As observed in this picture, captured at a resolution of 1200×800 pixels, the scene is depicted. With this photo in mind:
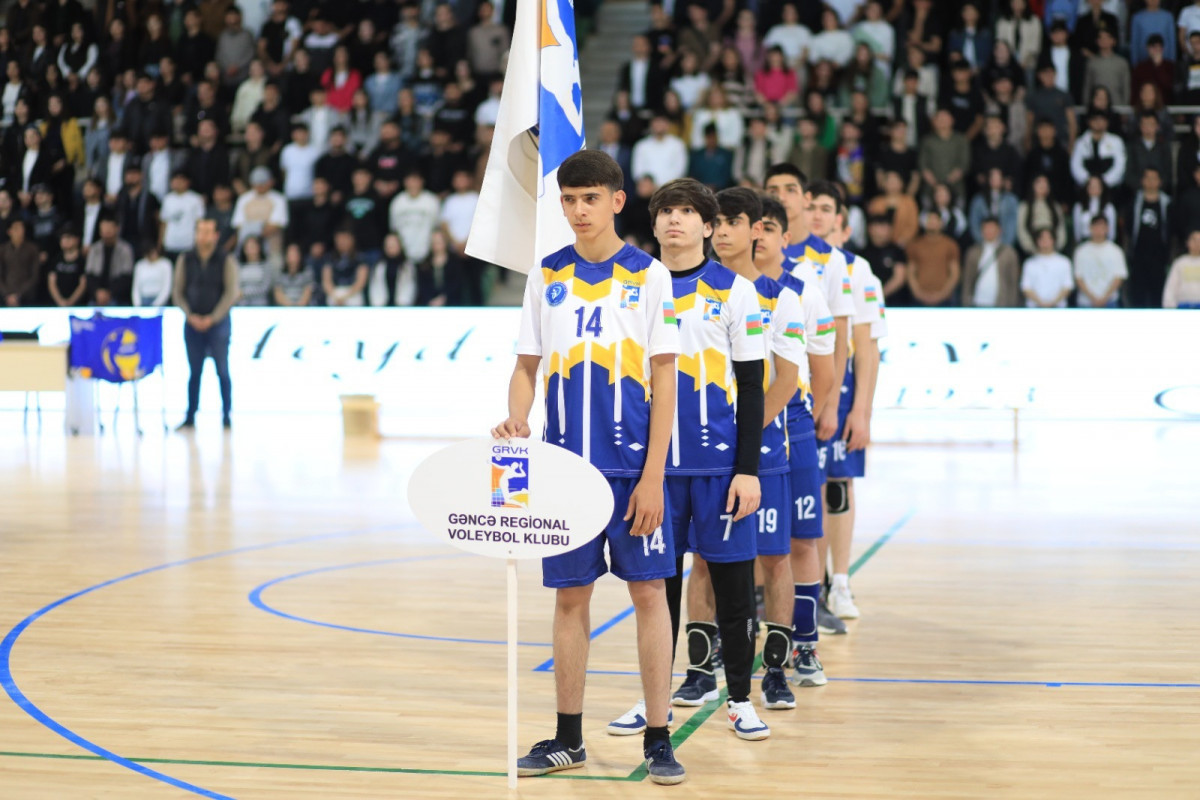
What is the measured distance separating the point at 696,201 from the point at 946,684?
7.12 feet

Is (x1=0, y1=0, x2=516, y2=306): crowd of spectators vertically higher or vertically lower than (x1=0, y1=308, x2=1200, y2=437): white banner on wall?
higher

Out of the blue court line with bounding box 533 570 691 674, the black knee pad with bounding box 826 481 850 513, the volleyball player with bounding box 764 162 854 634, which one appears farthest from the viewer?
the black knee pad with bounding box 826 481 850 513

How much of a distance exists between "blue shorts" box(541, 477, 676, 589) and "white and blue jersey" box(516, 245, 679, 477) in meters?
0.09

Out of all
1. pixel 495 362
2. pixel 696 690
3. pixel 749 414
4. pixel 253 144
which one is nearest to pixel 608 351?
pixel 749 414

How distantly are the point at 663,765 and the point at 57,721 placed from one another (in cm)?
214

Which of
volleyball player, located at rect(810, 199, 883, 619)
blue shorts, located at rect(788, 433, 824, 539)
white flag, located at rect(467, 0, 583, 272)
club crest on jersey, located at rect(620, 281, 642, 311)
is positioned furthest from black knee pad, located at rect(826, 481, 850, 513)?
club crest on jersey, located at rect(620, 281, 642, 311)

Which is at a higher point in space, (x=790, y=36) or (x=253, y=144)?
(x=790, y=36)

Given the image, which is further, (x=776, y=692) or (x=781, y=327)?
(x=781, y=327)

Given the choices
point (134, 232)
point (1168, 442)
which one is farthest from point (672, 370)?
point (134, 232)

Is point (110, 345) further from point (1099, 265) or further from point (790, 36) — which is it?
point (1099, 265)

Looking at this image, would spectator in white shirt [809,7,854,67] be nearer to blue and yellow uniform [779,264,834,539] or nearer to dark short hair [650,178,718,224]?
blue and yellow uniform [779,264,834,539]

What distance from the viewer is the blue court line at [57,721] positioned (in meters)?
4.33

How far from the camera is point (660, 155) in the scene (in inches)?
686

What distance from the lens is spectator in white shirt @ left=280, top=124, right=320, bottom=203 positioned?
744 inches
